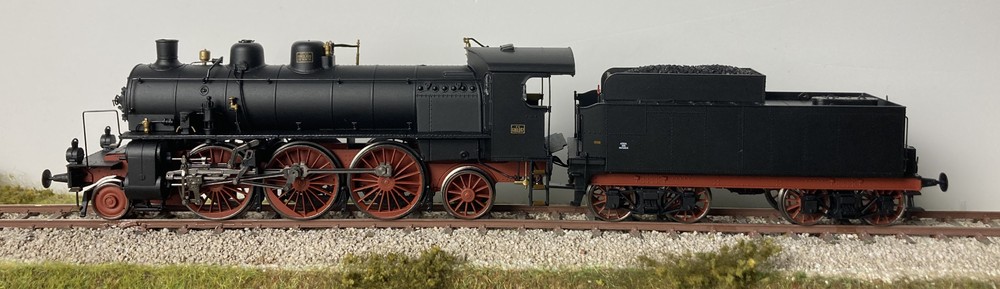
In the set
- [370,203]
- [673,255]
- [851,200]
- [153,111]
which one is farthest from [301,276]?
[851,200]

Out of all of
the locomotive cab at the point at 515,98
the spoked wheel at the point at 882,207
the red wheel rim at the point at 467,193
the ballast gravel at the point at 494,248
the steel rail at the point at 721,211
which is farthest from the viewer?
the steel rail at the point at 721,211

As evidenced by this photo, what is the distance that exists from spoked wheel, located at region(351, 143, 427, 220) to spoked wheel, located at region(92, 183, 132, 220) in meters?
3.31

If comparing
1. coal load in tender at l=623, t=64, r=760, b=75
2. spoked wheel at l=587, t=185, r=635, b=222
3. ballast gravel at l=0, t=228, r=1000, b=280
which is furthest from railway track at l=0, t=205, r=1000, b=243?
coal load in tender at l=623, t=64, r=760, b=75

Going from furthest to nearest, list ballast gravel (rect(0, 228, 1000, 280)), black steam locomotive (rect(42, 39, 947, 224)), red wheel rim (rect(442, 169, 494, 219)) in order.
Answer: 1. red wheel rim (rect(442, 169, 494, 219))
2. black steam locomotive (rect(42, 39, 947, 224))
3. ballast gravel (rect(0, 228, 1000, 280))

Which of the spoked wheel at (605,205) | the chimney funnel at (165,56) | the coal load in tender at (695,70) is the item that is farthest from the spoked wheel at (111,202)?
the coal load in tender at (695,70)

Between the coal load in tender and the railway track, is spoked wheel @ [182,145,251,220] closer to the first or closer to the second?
the railway track

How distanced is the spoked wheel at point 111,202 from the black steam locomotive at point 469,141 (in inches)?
0.8

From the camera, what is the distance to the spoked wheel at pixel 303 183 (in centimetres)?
1234

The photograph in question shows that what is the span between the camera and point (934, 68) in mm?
14531

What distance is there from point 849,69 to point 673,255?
5.81 m

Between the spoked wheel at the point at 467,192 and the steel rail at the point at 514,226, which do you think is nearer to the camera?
the steel rail at the point at 514,226

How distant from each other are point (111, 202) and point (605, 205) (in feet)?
23.5

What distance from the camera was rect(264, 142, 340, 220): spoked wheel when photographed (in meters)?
12.3

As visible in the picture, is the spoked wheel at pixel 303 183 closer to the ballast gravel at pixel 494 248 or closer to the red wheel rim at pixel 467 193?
the ballast gravel at pixel 494 248
